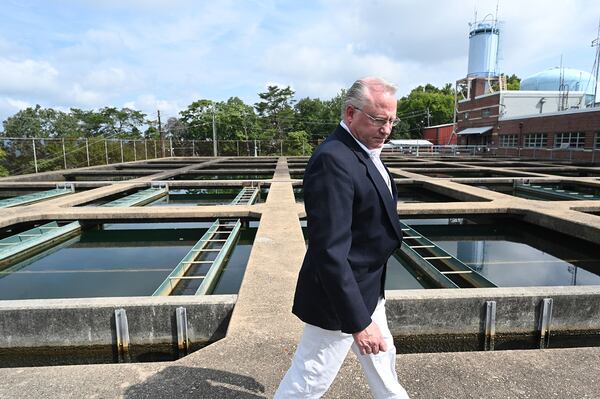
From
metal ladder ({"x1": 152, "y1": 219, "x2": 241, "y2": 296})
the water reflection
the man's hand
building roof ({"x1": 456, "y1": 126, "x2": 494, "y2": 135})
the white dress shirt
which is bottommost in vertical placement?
the water reflection

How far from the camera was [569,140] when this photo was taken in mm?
26875

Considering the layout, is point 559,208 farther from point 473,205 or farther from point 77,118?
point 77,118

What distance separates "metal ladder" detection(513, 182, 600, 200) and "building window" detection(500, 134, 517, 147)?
2312 centimetres

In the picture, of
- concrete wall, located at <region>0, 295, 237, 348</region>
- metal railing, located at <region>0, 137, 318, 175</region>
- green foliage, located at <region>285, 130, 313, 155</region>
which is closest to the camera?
concrete wall, located at <region>0, 295, 237, 348</region>

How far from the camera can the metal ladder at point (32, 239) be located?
6586mm

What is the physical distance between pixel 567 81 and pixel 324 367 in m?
47.7

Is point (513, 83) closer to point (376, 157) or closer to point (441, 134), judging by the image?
point (441, 134)

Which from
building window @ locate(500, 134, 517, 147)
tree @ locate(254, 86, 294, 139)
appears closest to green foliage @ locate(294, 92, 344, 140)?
tree @ locate(254, 86, 294, 139)

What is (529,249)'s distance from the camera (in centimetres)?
774

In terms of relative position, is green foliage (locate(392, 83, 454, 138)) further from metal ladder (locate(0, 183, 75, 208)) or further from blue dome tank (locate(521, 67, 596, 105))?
metal ladder (locate(0, 183, 75, 208))

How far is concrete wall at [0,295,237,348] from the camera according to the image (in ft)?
11.2

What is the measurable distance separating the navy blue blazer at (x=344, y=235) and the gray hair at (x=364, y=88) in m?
0.13

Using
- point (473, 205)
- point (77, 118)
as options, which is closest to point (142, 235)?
point (473, 205)

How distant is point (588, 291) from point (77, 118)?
62.9 metres
